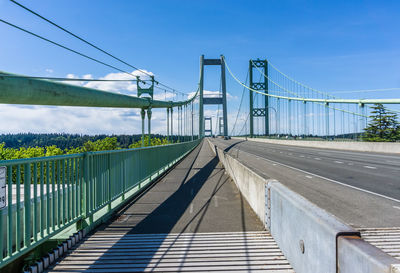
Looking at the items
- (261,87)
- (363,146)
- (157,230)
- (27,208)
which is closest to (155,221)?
(157,230)

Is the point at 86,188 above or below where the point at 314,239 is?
above

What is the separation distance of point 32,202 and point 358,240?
3850 mm

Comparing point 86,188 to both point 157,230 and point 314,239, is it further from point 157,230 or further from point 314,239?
point 314,239

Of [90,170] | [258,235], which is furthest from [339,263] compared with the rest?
[90,170]

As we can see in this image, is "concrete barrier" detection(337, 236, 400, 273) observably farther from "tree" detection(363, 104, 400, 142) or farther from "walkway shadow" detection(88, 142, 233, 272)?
"tree" detection(363, 104, 400, 142)

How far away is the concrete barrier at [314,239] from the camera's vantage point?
2189 millimetres

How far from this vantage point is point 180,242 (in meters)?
5.02

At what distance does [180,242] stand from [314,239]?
250cm

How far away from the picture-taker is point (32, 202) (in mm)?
4105

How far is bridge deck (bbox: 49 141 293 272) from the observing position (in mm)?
4055

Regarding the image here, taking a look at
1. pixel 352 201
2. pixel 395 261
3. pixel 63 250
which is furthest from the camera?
pixel 352 201

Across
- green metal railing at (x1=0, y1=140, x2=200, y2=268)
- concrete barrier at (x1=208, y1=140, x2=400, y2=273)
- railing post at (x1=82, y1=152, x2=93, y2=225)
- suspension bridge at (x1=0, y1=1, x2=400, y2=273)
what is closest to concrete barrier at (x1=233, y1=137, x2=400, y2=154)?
suspension bridge at (x1=0, y1=1, x2=400, y2=273)

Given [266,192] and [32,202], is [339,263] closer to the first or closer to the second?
[266,192]

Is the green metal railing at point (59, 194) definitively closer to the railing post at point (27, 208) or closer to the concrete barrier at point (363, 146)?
the railing post at point (27, 208)
